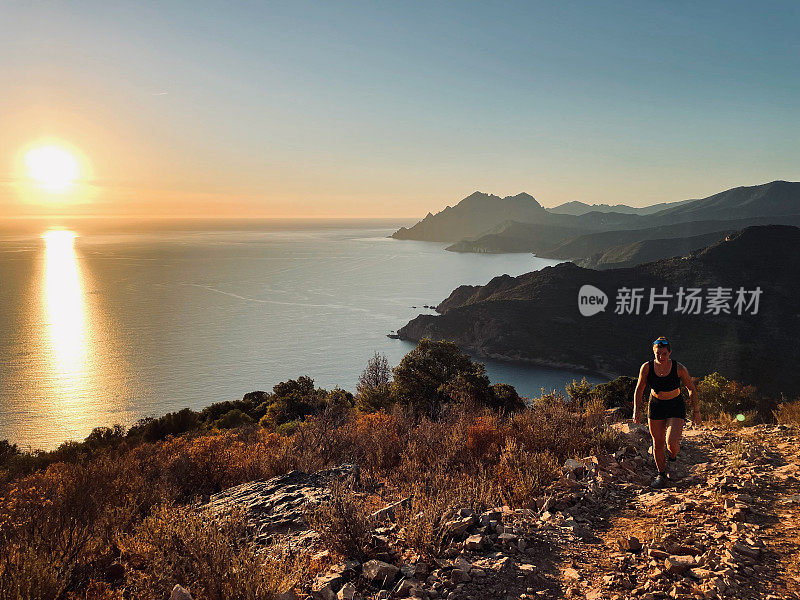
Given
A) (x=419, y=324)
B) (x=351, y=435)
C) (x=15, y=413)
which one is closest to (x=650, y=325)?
(x=419, y=324)

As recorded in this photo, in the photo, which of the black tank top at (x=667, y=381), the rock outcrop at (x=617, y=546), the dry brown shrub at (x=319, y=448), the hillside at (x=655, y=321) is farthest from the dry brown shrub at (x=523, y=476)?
the hillside at (x=655, y=321)

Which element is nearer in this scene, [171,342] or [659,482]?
[659,482]

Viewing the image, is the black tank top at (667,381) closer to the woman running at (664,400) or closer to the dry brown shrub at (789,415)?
the woman running at (664,400)

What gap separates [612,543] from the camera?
4488mm

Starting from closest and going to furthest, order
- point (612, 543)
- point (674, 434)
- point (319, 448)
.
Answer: point (612, 543)
point (674, 434)
point (319, 448)

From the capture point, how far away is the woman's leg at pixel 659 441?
639 cm

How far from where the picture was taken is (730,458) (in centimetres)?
673

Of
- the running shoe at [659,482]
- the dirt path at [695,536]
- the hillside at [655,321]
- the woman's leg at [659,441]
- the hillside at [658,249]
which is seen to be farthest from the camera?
the hillside at [658,249]

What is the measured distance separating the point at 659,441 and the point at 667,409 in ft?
1.67

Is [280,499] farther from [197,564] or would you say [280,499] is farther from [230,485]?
[197,564]

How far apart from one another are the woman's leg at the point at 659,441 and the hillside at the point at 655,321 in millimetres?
87091

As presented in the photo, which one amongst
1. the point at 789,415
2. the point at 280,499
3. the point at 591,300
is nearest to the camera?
the point at 280,499

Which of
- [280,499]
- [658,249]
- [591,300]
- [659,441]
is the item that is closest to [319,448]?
[280,499]

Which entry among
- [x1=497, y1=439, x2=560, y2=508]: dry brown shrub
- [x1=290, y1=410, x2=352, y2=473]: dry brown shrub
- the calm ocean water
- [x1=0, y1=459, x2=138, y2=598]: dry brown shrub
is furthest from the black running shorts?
the calm ocean water
